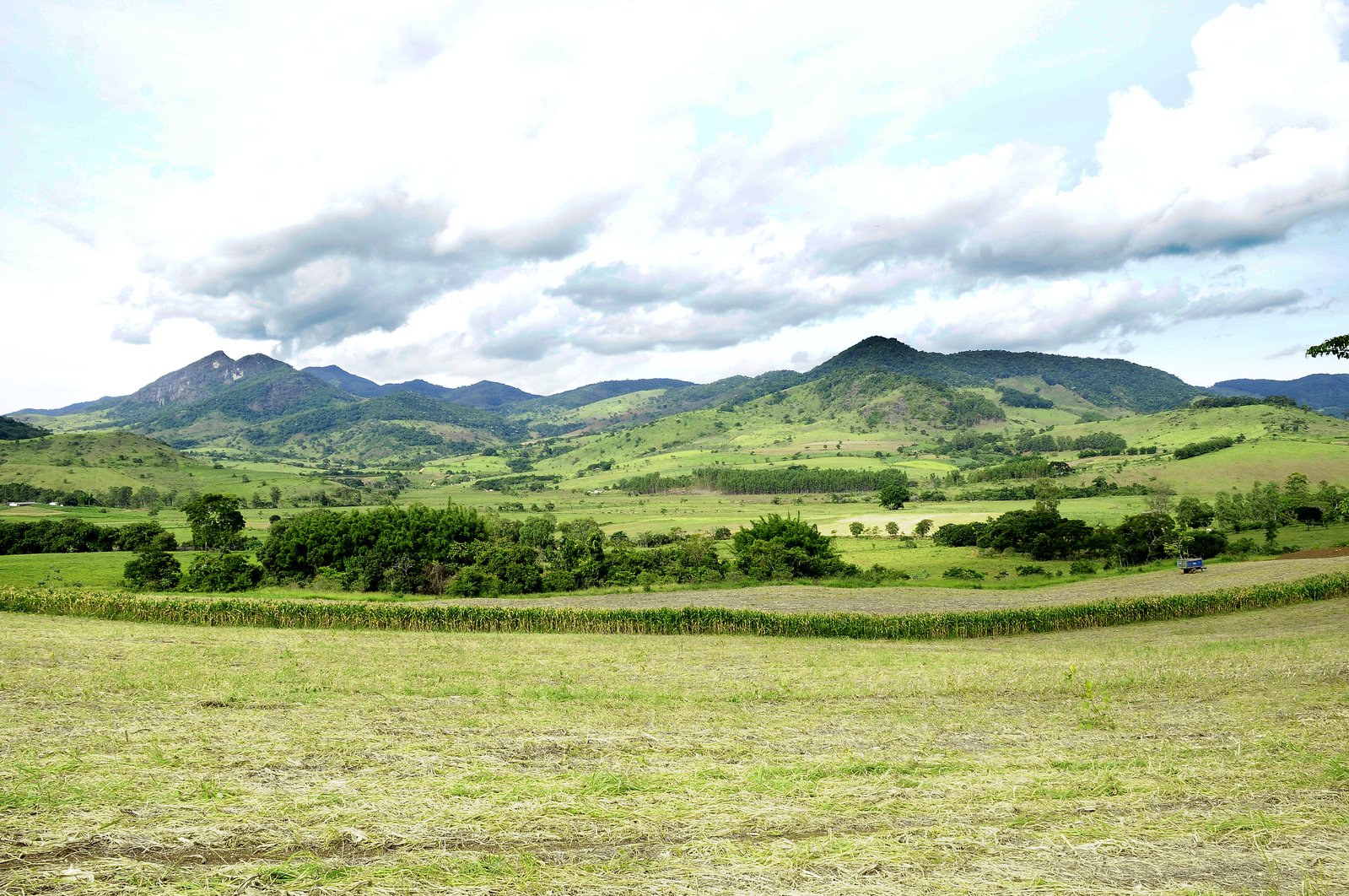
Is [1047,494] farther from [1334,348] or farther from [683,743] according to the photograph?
[683,743]

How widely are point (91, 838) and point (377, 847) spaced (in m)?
3.25

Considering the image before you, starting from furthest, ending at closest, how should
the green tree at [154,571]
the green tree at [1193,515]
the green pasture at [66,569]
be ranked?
the green tree at [1193,515] → the green tree at [154,571] → the green pasture at [66,569]

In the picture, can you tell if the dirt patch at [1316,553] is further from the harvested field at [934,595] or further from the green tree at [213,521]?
the green tree at [213,521]

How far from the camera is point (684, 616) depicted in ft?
153

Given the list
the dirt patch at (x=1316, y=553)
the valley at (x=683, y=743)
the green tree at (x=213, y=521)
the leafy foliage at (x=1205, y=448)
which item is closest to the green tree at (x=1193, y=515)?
the dirt patch at (x=1316, y=553)

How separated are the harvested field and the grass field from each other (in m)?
28.2

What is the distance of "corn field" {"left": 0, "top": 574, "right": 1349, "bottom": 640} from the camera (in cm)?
4575

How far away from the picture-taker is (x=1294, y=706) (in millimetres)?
16594

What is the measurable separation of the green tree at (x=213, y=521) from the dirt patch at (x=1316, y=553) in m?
121

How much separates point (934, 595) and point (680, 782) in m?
50.8

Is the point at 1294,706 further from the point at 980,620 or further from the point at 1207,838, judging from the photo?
the point at 980,620

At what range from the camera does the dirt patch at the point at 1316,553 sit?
64062 mm

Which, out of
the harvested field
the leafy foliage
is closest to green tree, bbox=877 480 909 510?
the leafy foliage

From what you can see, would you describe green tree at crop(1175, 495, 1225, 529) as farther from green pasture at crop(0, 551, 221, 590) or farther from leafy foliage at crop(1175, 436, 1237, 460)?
green pasture at crop(0, 551, 221, 590)
